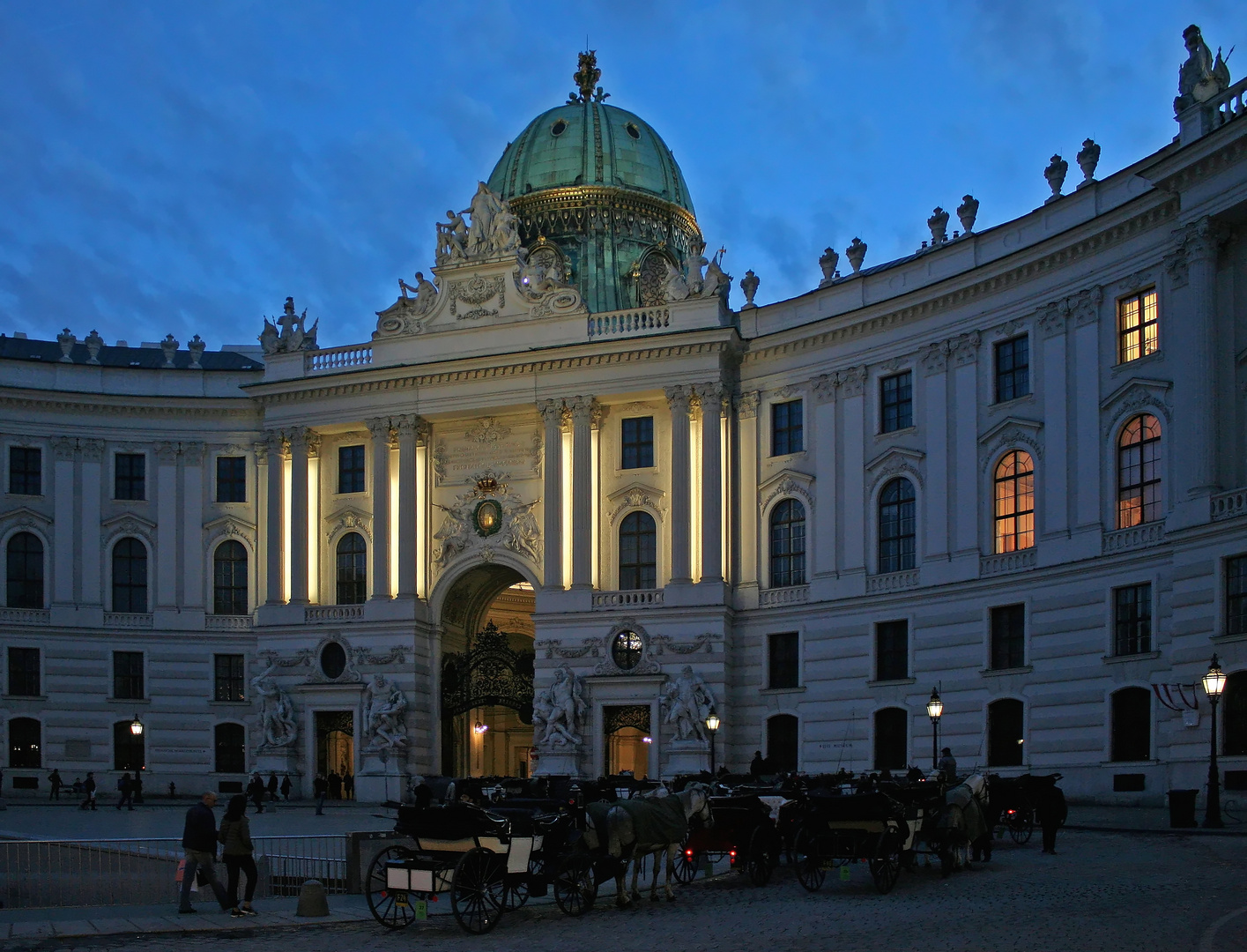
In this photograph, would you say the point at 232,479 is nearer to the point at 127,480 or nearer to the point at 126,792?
the point at 127,480

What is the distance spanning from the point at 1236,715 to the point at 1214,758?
136 inches

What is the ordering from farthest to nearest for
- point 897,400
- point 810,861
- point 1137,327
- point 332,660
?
point 332,660
point 897,400
point 1137,327
point 810,861

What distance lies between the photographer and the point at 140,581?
65.2m

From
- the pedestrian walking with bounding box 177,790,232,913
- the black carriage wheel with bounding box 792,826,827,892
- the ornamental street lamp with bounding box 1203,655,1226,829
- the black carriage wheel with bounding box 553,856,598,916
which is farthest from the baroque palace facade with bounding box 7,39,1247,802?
the pedestrian walking with bounding box 177,790,232,913

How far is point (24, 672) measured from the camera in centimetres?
6294

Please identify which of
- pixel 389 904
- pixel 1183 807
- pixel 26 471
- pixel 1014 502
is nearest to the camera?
pixel 389 904

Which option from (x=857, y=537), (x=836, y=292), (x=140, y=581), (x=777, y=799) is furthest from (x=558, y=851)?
(x=140, y=581)

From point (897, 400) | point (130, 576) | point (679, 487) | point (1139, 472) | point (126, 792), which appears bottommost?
point (126, 792)

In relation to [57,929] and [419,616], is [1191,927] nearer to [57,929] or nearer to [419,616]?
[57,929]

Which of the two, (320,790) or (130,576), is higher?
(130,576)

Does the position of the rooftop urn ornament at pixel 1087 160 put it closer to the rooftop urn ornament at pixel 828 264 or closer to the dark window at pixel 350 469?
the rooftop urn ornament at pixel 828 264

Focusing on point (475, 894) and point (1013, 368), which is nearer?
point (475, 894)

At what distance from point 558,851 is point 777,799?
4982 mm

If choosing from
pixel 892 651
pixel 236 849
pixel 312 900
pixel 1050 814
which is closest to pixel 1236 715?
pixel 1050 814
